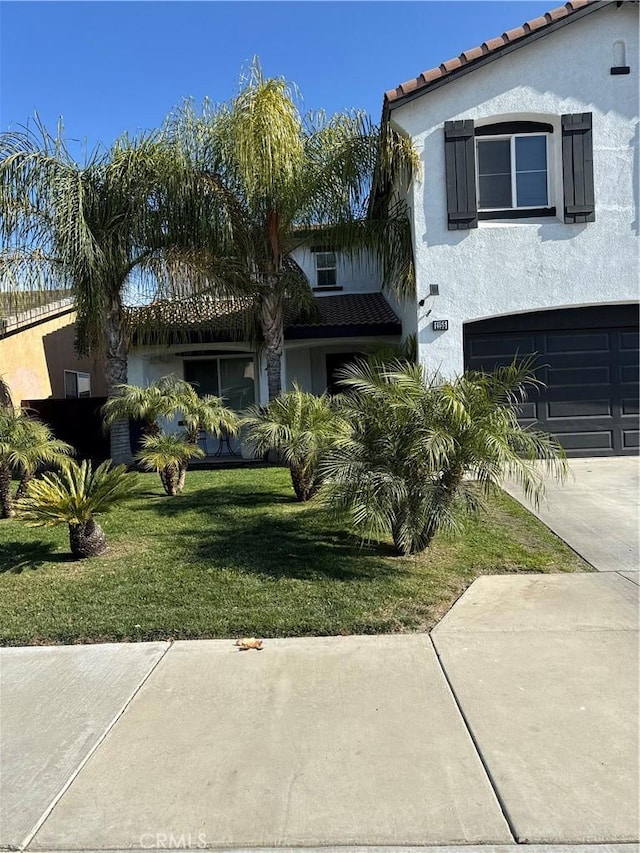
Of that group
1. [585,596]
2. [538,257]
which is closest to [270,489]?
[585,596]

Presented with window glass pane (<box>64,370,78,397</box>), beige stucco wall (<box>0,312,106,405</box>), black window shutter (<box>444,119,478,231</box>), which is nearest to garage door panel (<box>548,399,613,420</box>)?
black window shutter (<box>444,119,478,231</box>)

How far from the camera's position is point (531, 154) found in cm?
1080

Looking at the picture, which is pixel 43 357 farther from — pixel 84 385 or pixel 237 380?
pixel 237 380

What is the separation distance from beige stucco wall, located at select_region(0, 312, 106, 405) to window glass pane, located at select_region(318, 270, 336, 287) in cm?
634

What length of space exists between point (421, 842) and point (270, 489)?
707cm

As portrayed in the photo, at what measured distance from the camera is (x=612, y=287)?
10617mm

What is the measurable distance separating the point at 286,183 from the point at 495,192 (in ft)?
12.1

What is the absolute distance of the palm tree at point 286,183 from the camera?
32.0ft

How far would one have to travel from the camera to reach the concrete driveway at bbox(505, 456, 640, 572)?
6.11 metres

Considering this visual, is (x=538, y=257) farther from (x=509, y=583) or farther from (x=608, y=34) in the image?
(x=509, y=583)

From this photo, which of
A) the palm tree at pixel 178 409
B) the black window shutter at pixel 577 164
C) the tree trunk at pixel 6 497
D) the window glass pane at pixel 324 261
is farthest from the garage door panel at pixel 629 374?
the tree trunk at pixel 6 497

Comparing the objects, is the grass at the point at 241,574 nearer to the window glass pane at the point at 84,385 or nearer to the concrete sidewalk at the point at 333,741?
the concrete sidewalk at the point at 333,741

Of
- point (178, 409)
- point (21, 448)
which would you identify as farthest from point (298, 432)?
point (21, 448)

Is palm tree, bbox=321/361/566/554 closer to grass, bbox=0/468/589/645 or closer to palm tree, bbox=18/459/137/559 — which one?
grass, bbox=0/468/589/645
